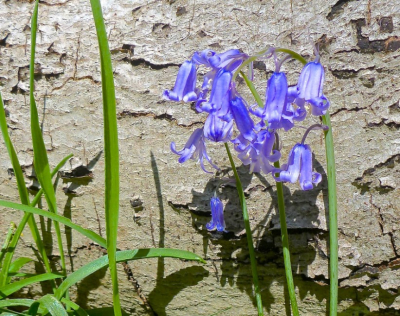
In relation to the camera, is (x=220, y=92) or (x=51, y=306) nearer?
(x=220, y=92)

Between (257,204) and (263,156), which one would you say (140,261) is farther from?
(263,156)

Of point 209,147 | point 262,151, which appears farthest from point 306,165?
point 209,147

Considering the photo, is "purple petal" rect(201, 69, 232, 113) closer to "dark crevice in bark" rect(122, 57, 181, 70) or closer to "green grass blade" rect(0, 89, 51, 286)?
"dark crevice in bark" rect(122, 57, 181, 70)

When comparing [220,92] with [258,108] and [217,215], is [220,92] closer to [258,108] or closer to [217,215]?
[258,108]

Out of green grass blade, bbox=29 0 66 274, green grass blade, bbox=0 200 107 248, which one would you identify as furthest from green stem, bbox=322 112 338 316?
green grass blade, bbox=29 0 66 274

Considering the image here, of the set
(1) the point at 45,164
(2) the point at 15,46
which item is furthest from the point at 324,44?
(2) the point at 15,46

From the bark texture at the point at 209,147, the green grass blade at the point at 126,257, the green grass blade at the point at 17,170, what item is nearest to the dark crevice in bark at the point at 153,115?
the bark texture at the point at 209,147
